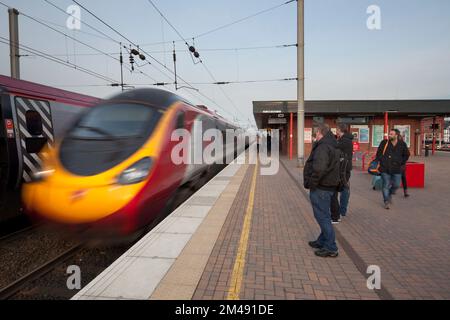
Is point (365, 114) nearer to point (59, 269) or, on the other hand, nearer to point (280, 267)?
point (280, 267)

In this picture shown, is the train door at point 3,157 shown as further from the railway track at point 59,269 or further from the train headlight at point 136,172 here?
the train headlight at point 136,172

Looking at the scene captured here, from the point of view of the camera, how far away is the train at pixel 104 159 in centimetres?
401

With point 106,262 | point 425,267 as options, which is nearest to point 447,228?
point 425,267

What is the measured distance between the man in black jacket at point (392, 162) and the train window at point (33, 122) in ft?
25.4

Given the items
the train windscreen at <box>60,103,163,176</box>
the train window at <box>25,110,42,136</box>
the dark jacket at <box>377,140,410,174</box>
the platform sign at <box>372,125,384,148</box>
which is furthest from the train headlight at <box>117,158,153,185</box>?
the platform sign at <box>372,125,384,148</box>

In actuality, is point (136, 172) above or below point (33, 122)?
below

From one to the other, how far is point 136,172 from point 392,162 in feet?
17.9

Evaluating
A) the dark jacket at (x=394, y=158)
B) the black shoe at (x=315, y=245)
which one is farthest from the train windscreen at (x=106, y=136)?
the dark jacket at (x=394, y=158)

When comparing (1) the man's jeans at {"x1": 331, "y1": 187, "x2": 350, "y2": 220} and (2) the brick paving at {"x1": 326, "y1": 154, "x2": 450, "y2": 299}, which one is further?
(1) the man's jeans at {"x1": 331, "y1": 187, "x2": 350, "y2": 220}

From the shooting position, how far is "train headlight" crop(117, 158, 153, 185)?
4148 millimetres

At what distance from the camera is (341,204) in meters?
5.93

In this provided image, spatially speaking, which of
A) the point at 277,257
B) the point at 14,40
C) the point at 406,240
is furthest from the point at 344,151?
the point at 14,40

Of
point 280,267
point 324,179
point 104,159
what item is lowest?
point 280,267

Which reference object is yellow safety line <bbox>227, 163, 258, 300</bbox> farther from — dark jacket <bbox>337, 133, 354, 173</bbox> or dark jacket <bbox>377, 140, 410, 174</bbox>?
dark jacket <bbox>377, 140, 410, 174</bbox>
